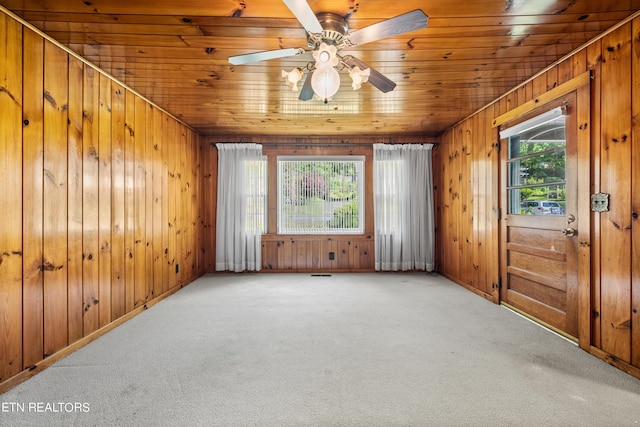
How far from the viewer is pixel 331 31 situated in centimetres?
175

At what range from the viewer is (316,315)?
10.1 ft

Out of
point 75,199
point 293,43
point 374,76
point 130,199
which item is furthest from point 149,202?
point 374,76

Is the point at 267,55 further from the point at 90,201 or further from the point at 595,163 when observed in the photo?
the point at 595,163

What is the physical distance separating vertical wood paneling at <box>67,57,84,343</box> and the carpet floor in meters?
0.30

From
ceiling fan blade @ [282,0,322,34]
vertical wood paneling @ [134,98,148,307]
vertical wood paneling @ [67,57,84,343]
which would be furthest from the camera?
vertical wood paneling @ [134,98,148,307]

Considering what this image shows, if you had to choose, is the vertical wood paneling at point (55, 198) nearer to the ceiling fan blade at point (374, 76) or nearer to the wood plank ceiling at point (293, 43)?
the wood plank ceiling at point (293, 43)

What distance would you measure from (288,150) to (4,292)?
3813 millimetres

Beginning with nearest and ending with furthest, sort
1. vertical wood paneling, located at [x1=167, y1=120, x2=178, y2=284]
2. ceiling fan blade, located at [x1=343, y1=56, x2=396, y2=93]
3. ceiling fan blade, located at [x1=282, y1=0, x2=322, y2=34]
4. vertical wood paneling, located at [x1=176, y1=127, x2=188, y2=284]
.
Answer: ceiling fan blade, located at [x1=282, y1=0, x2=322, y2=34]
ceiling fan blade, located at [x1=343, y1=56, x2=396, y2=93]
vertical wood paneling, located at [x1=167, y1=120, x2=178, y2=284]
vertical wood paneling, located at [x1=176, y1=127, x2=188, y2=284]

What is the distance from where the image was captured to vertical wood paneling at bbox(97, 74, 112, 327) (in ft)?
8.70

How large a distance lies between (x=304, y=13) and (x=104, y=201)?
237 cm

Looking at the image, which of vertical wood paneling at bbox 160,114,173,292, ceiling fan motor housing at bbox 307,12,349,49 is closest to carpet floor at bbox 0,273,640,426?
vertical wood paneling at bbox 160,114,173,292

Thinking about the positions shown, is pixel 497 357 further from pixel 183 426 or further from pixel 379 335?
pixel 183 426

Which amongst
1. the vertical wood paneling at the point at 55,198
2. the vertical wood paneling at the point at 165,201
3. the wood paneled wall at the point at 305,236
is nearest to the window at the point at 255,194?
the wood paneled wall at the point at 305,236

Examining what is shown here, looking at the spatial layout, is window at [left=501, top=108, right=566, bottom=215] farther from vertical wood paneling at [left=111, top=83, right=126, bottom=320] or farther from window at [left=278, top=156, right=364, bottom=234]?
vertical wood paneling at [left=111, top=83, right=126, bottom=320]
